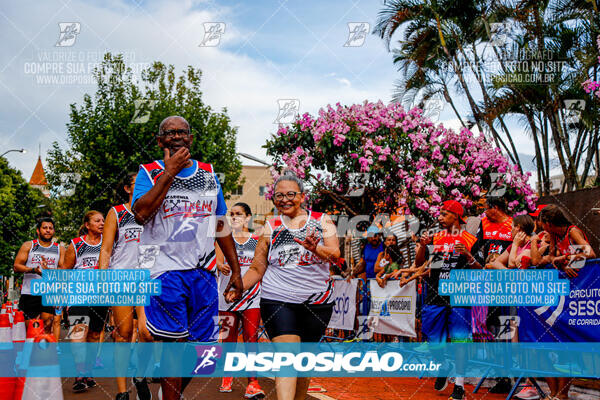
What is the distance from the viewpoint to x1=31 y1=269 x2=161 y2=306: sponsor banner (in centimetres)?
589

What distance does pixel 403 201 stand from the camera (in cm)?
1711

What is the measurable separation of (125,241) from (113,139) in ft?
69.6

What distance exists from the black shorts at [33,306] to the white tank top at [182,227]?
5.75 meters

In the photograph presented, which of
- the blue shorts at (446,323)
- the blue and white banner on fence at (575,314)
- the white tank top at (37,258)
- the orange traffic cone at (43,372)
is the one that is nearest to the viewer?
the orange traffic cone at (43,372)

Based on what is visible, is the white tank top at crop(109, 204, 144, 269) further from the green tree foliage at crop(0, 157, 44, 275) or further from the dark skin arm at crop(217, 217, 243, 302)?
the green tree foliage at crop(0, 157, 44, 275)

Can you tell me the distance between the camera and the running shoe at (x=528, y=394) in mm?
6789

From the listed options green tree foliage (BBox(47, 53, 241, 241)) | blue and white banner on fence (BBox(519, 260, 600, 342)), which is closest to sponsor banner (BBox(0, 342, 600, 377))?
blue and white banner on fence (BBox(519, 260, 600, 342))

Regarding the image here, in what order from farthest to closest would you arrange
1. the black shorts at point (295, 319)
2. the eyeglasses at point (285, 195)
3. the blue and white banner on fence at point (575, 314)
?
the blue and white banner on fence at point (575, 314), the eyeglasses at point (285, 195), the black shorts at point (295, 319)

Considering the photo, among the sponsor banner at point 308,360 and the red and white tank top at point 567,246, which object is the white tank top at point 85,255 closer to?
the sponsor banner at point 308,360

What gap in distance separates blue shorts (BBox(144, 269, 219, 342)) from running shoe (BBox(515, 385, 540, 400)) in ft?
13.5

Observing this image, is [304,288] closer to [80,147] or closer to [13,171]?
[80,147]

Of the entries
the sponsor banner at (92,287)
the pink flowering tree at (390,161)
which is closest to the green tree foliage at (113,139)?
the pink flowering tree at (390,161)

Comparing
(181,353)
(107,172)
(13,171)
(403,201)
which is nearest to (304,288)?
(181,353)

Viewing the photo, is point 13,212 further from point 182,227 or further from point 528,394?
point 182,227
